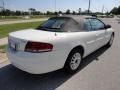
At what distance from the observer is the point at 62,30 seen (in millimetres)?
4137

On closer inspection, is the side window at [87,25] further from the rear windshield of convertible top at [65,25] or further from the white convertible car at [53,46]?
the rear windshield of convertible top at [65,25]

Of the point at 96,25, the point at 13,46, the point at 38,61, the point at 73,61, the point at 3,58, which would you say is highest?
the point at 96,25

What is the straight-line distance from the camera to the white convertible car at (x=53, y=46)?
Result: 11.1ft

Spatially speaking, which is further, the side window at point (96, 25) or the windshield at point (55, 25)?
the side window at point (96, 25)

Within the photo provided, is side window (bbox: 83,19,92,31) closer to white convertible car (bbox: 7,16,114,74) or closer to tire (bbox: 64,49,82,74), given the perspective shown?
white convertible car (bbox: 7,16,114,74)

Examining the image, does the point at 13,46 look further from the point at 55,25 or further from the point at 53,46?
the point at 55,25

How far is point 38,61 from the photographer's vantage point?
3328 mm

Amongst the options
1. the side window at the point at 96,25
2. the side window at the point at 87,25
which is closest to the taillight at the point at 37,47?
the side window at the point at 87,25

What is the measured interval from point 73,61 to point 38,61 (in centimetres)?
127

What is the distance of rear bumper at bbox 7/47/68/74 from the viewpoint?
10.9 feet

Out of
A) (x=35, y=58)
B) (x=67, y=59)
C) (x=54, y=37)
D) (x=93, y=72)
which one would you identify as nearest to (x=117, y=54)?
(x=93, y=72)

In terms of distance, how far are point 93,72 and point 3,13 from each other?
62.5 meters

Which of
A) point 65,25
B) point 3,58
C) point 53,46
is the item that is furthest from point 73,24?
point 3,58

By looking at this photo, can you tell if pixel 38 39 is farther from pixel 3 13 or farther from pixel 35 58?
pixel 3 13
